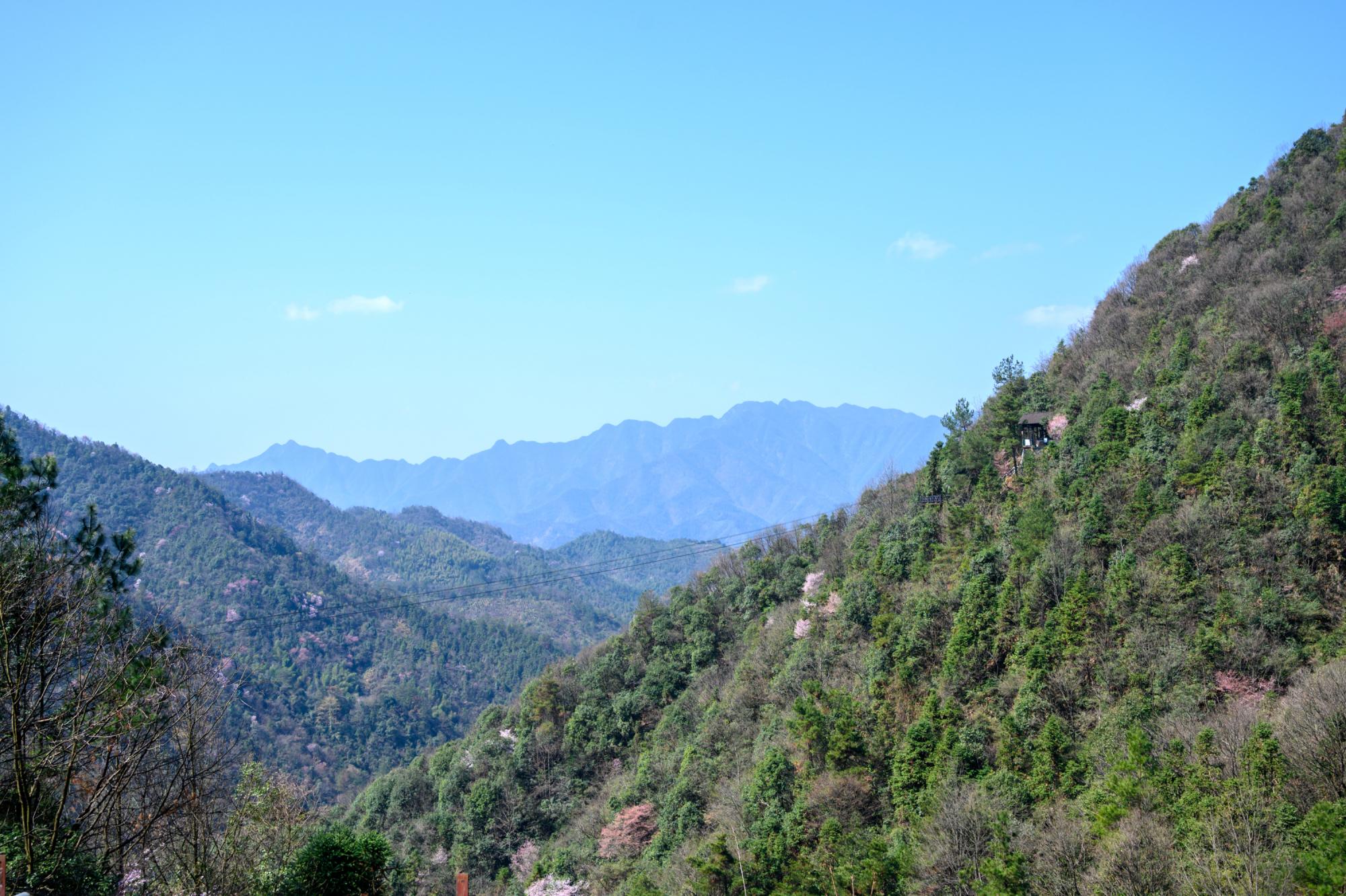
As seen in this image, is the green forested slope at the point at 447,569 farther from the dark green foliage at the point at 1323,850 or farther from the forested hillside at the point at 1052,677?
the dark green foliage at the point at 1323,850

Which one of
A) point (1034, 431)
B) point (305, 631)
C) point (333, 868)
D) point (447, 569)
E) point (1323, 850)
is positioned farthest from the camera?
point (447, 569)

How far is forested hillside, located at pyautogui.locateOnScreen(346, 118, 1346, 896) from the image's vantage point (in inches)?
724

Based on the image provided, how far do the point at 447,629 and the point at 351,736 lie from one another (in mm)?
29402

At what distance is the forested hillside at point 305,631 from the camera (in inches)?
3118

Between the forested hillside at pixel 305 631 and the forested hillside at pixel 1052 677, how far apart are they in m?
37.7

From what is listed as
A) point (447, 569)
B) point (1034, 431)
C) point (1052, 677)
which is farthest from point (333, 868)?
point (447, 569)

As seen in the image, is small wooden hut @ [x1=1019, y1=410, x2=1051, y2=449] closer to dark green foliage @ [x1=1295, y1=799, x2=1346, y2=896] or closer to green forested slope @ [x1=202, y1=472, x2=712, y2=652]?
dark green foliage @ [x1=1295, y1=799, x2=1346, y2=896]

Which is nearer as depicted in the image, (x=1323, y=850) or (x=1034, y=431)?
(x=1323, y=850)

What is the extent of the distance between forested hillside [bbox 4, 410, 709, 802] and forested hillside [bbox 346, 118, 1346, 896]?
37.7 m

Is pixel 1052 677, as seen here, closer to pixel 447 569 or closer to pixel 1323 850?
pixel 1323 850

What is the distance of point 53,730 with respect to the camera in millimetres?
11828

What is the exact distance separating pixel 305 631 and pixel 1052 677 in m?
88.6

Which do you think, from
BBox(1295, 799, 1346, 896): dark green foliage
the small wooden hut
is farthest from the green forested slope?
BBox(1295, 799, 1346, 896): dark green foliage

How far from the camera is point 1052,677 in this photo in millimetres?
26094
